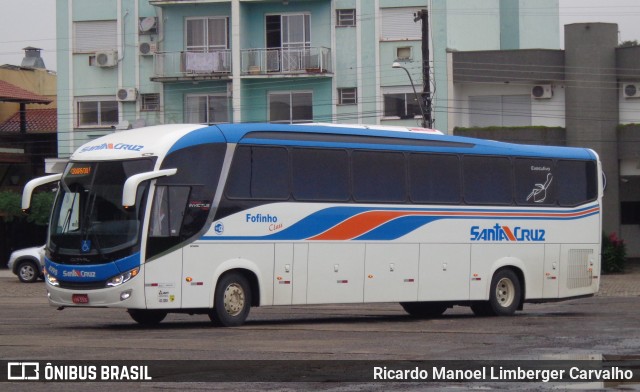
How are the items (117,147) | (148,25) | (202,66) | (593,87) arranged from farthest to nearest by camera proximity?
1. (148,25)
2. (202,66)
3. (593,87)
4. (117,147)

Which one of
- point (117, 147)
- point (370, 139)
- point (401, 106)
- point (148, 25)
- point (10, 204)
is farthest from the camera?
point (148, 25)

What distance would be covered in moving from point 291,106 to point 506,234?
89.1 feet

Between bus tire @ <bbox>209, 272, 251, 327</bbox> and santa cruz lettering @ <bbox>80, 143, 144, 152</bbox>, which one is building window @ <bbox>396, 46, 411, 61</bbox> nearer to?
bus tire @ <bbox>209, 272, 251, 327</bbox>

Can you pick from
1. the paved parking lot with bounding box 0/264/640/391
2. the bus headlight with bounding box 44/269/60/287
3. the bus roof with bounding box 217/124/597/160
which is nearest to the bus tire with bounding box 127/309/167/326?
the paved parking lot with bounding box 0/264/640/391

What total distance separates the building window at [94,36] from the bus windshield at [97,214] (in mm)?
32943

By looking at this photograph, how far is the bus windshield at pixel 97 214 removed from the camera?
18.9 meters

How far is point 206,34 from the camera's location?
5084 cm

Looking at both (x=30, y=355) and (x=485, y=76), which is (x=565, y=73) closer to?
(x=485, y=76)

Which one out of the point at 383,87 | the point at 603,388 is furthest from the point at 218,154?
the point at 383,87

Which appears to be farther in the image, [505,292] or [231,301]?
[505,292]

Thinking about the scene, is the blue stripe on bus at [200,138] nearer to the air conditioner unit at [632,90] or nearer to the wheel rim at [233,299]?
the wheel rim at [233,299]

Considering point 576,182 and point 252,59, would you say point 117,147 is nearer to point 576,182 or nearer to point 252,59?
point 576,182

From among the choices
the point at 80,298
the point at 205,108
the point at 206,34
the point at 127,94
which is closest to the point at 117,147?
the point at 80,298

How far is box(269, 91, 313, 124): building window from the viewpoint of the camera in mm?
50125
